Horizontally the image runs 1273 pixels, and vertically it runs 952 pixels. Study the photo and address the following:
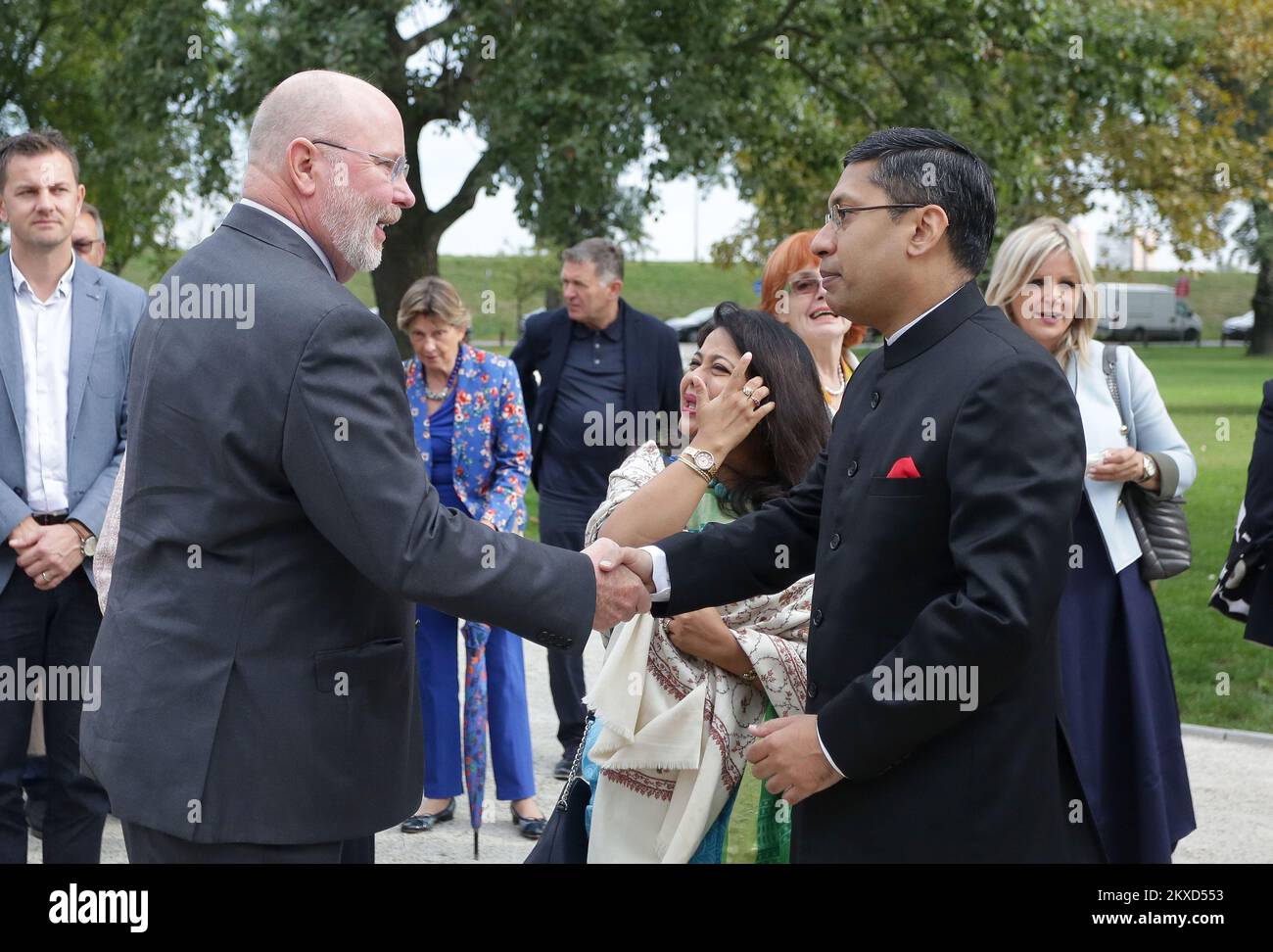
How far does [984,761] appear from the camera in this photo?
267cm

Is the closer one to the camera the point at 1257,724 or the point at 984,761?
the point at 984,761

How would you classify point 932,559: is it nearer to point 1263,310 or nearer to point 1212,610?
point 1212,610

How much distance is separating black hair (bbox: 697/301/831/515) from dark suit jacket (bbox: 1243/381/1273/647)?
164cm

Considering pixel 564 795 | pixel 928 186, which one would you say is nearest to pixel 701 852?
pixel 564 795

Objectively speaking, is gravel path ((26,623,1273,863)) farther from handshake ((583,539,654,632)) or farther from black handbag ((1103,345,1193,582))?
handshake ((583,539,654,632))

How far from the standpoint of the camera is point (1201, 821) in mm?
5977

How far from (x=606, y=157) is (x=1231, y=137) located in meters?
10.4

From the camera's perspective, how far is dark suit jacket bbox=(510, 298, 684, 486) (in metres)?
7.41

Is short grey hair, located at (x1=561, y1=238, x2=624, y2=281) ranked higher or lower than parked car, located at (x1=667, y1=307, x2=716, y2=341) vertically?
lower

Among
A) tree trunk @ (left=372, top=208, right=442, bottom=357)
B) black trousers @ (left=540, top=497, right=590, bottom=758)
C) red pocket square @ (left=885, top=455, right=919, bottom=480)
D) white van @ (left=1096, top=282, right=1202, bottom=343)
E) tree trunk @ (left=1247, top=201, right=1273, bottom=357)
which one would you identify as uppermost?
white van @ (left=1096, top=282, right=1202, bottom=343)

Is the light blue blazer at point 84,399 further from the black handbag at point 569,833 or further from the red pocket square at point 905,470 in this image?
the red pocket square at point 905,470

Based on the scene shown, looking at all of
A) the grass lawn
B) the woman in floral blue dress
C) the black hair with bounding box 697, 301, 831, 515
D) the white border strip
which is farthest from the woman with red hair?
the white border strip

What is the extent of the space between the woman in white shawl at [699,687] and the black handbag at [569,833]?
4 centimetres
